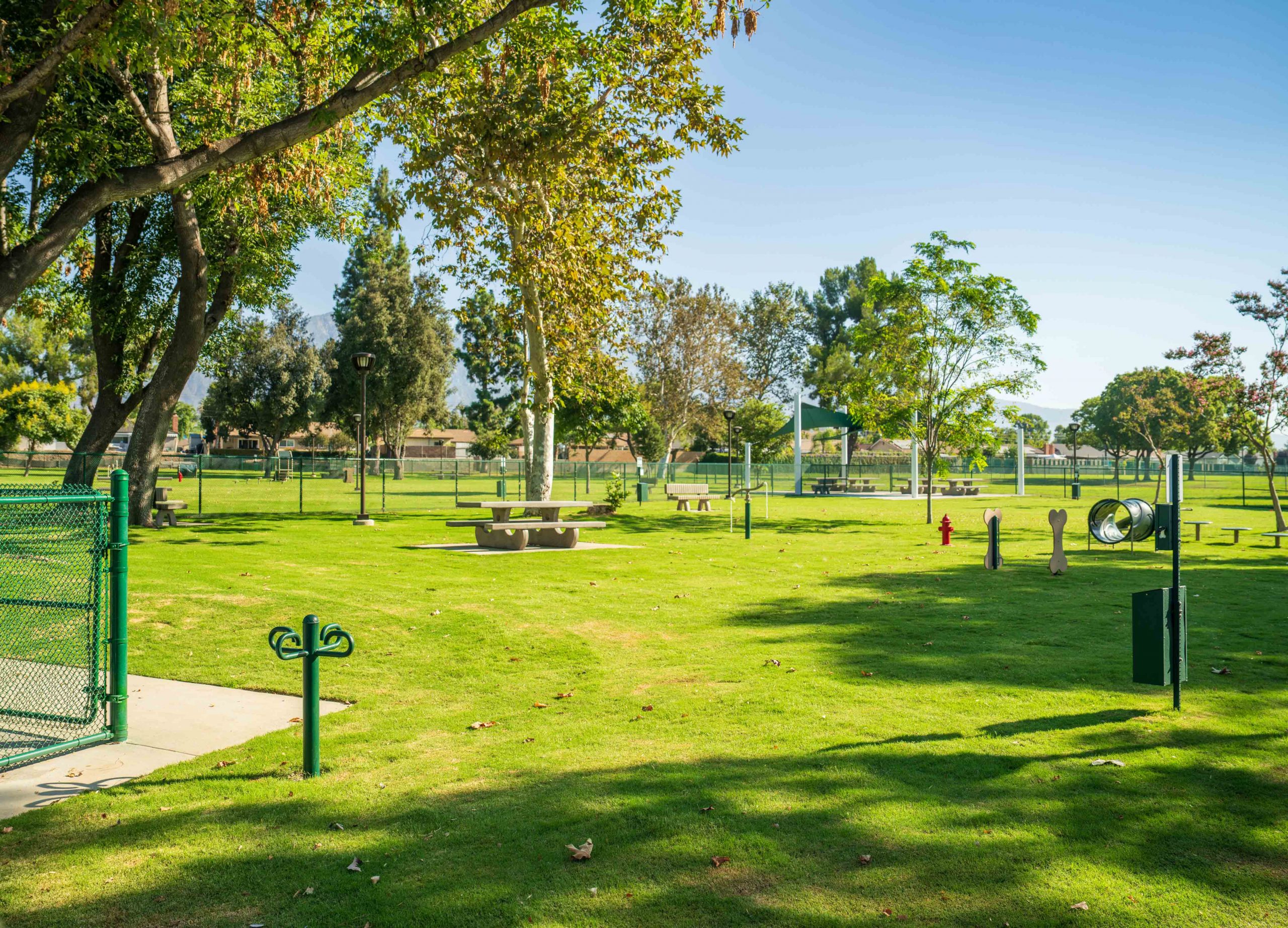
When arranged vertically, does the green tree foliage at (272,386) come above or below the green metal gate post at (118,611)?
above

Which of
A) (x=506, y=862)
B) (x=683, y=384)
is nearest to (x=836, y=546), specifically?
(x=506, y=862)

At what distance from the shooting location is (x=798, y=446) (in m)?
44.9

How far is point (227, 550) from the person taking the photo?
53.7 ft

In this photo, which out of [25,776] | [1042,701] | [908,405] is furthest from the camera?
[908,405]

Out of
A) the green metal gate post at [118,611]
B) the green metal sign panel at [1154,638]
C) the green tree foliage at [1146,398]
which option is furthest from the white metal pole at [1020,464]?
the green metal gate post at [118,611]

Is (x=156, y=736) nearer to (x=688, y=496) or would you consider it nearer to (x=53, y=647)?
(x=53, y=647)

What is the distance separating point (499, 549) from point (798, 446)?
2899cm

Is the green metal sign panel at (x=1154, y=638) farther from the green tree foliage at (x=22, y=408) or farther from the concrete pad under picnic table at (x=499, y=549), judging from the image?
the green tree foliage at (x=22, y=408)

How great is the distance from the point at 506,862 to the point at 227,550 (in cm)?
1390

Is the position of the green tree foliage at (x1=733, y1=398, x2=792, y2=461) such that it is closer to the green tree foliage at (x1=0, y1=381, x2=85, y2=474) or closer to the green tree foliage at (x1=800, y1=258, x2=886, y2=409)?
the green tree foliage at (x1=800, y1=258, x2=886, y2=409)

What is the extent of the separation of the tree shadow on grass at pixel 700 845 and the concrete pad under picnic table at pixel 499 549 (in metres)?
11.7

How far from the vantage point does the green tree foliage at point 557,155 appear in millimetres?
15359

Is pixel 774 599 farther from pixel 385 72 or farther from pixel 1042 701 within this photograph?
pixel 385 72

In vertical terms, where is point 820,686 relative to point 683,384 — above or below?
below
